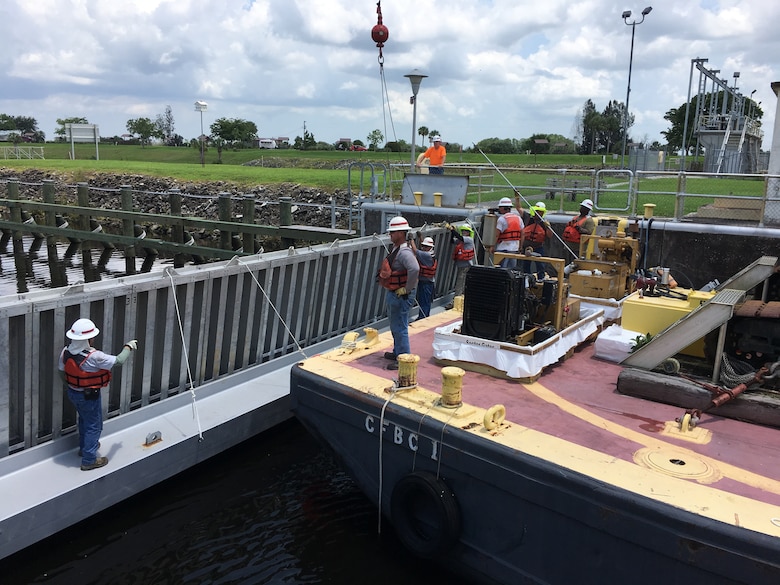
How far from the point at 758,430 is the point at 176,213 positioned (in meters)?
19.4

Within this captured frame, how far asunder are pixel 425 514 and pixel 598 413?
171cm

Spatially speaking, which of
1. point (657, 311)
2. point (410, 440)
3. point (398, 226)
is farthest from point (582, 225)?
point (410, 440)

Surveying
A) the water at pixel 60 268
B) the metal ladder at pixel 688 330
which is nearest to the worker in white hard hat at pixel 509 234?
the metal ladder at pixel 688 330

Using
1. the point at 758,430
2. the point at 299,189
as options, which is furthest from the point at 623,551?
the point at 299,189

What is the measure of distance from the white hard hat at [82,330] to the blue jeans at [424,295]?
550cm

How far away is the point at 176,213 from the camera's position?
21.0 meters

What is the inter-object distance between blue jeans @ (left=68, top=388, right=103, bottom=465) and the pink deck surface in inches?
95.9

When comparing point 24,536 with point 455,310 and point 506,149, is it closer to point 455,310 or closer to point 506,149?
point 455,310

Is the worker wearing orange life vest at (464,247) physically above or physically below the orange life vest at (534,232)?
below

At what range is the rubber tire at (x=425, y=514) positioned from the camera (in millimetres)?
4766

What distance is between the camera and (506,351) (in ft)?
19.9

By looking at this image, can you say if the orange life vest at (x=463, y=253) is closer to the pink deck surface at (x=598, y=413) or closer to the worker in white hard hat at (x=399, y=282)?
the pink deck surface at (x=598, y=413)

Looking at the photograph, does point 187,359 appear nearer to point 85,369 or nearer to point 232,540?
point 85,369

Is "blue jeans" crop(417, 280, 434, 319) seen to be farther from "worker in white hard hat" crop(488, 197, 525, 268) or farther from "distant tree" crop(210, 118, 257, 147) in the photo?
"distant tree" crop(210, 118, 257, 147)
